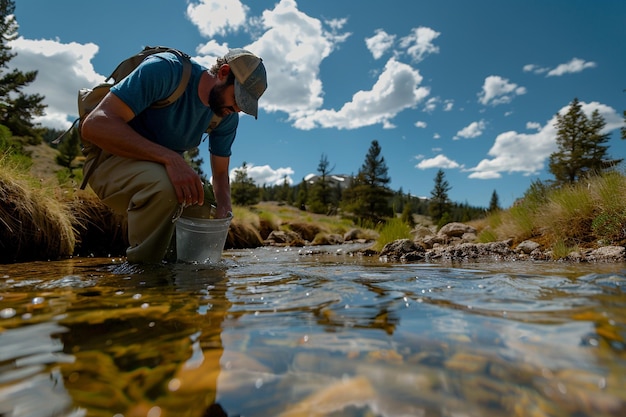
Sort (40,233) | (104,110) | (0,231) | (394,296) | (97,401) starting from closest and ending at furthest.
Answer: (97,401) → (394,296) → (104,110) → (0,231) → (40,233)

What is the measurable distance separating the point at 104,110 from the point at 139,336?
2.30 metres

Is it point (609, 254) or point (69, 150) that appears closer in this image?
point (609, 254)

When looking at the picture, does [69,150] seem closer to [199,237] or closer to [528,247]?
[199,237]

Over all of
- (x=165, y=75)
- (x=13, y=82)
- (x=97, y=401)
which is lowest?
(x=97, y=401)

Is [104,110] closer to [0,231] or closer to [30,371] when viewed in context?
[30,371]

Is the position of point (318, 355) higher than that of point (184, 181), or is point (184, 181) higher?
point (184, 181)

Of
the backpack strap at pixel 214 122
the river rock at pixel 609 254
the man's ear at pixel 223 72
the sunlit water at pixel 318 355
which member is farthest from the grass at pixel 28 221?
the river rock at pixel 609 254

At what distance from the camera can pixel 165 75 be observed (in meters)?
2.96

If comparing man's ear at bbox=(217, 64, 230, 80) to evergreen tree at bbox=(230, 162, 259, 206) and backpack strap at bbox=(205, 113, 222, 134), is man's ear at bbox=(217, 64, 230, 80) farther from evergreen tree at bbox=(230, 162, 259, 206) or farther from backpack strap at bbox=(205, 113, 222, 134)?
evergreen tree at bbox=(230, 162, 259, 206)

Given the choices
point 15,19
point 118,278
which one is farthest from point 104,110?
point 15,19

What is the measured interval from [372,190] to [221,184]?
43519 millimetres

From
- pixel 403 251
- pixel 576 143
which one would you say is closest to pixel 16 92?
pixel 403 251

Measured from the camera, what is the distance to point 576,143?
94.3 feet

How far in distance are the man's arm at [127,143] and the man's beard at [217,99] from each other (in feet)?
2.52
